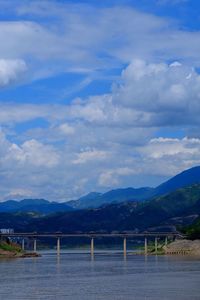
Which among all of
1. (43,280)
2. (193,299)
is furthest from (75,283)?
(193,299)

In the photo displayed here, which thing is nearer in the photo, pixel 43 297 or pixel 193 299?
pixel 193 299

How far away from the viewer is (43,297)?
8262cm

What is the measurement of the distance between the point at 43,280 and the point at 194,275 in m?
25.5

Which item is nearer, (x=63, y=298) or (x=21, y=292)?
(x=63, y=298)

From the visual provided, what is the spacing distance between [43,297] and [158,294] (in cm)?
1401

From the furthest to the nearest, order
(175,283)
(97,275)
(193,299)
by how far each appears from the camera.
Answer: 1. (97,275)
2. (175,283)
3. (193,299)

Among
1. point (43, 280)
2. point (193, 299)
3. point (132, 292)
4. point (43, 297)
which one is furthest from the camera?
point (43, 280)

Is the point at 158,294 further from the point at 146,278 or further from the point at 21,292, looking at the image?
the point at 146,278

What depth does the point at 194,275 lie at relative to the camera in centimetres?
Answer: 11619

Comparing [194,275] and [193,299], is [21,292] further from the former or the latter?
[194,275]

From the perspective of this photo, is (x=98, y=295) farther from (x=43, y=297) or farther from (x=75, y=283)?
(x=75, y=283)

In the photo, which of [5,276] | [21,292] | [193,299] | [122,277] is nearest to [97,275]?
[122,277]

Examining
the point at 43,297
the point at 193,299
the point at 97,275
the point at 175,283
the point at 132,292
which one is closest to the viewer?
the point at 193,299

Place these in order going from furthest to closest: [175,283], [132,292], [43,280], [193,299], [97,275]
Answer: [97,275]
[43,280]
[175,283]
[132,292]
[193,299]
